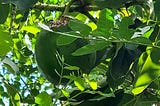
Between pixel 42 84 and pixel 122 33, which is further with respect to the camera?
pixel 42 84

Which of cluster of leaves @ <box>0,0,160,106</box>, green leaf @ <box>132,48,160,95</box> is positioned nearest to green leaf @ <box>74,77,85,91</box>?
cluster of leaves @ <box>0,0,160,106</box>

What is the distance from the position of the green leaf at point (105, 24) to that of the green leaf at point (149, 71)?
91 mm

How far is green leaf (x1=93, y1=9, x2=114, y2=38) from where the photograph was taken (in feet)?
2.43

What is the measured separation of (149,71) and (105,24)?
110 mm

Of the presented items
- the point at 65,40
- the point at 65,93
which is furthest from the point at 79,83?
the point at 65,40

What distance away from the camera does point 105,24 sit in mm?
751

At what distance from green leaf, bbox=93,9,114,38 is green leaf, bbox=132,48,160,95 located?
3.6 inches

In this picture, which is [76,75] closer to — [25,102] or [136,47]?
[136,47]

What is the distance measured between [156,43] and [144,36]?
0.12ft

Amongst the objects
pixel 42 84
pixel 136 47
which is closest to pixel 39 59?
pixel 136 47

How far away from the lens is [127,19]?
746 mm

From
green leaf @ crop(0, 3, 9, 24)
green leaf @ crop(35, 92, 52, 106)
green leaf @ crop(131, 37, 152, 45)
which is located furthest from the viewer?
green leaf @ crop(0, 3, 9, 24)

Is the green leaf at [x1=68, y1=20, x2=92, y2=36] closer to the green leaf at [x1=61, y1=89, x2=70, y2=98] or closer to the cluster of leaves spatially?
the cluster of leaves

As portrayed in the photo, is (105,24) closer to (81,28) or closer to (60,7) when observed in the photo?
(81,28)
